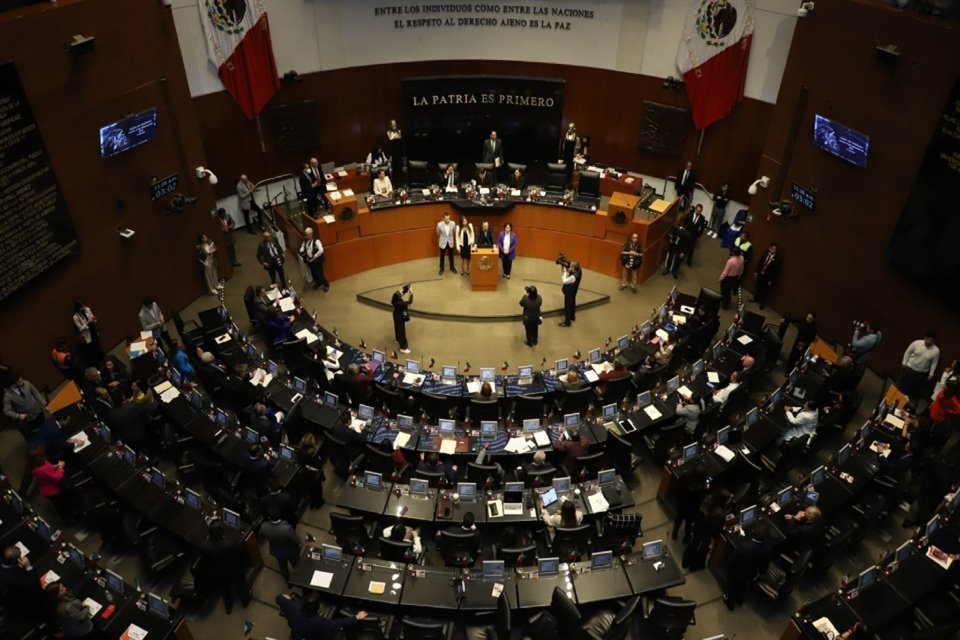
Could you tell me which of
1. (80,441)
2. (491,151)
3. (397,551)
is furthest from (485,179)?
(80,441)

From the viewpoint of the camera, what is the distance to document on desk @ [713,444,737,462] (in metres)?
11.0

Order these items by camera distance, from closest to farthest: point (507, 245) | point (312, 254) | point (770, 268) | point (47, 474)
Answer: point (47, 474) → point (770, 268) → point (312, 254) → point (507, 245)

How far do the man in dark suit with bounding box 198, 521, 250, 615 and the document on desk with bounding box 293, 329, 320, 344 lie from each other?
14.7ft

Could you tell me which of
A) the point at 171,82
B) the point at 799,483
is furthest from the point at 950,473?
the point at 171,82

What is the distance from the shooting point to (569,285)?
15023 mm

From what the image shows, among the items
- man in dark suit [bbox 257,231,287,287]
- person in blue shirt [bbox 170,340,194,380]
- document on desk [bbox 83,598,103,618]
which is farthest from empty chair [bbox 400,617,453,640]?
man in dark suit [bbox 257,231,287,287]

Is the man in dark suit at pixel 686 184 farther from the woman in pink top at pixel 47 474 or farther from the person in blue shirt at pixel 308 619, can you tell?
the woman in pink top at pixel 47 474

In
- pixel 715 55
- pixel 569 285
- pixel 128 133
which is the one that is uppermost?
pixel 715 55

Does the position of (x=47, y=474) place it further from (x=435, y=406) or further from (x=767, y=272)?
(x=767, y=272)

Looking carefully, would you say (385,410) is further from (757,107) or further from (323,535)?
(757,107)

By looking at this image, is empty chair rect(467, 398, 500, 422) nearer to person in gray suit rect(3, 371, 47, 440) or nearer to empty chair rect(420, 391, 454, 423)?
empty chair rect(420, 391, 454, 423)

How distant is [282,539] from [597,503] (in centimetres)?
463

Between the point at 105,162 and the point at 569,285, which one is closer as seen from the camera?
the point at 105,162

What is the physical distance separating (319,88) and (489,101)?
471 centimetres
